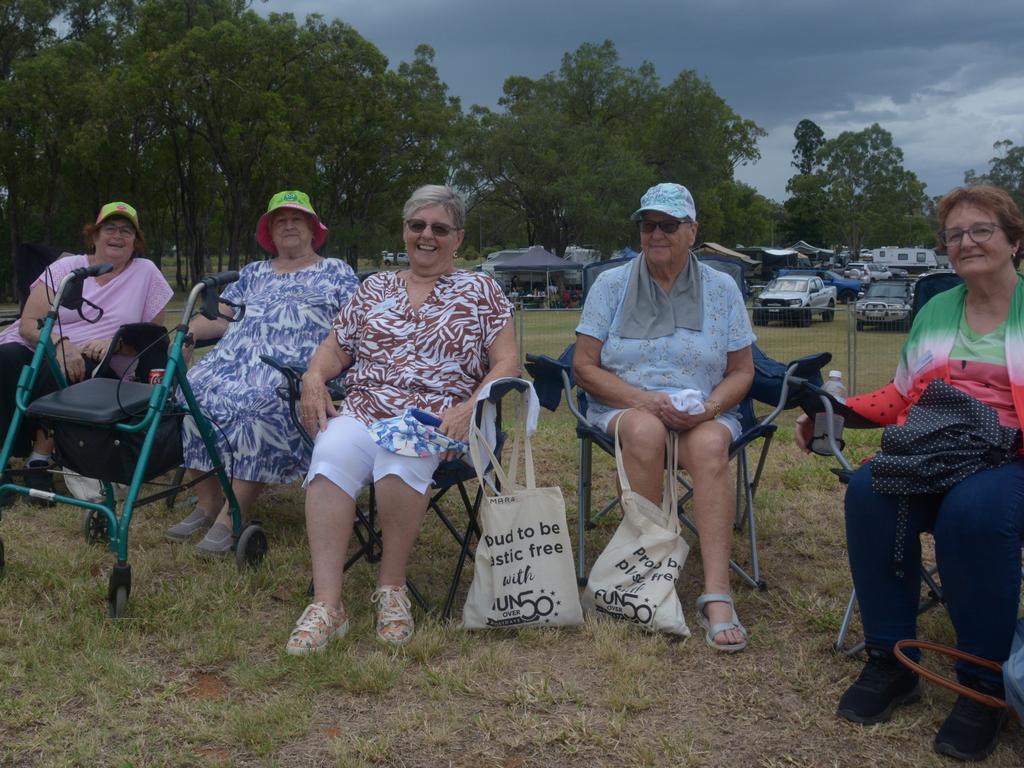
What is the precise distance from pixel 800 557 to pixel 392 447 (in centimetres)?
176

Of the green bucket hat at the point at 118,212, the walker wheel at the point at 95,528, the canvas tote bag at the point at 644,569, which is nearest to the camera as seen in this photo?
the canvas tote bag at the point at 644,569

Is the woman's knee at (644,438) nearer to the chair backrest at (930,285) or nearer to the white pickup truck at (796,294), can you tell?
the chair backrest at (930,285)

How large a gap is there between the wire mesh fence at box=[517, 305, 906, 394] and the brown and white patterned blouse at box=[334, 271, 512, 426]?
464 centimetres

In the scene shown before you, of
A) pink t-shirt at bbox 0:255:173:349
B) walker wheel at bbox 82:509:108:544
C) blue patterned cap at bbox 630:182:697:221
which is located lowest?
walker wheel at bbox 82:509:108:544

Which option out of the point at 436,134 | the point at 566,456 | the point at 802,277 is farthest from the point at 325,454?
the point at 436,134

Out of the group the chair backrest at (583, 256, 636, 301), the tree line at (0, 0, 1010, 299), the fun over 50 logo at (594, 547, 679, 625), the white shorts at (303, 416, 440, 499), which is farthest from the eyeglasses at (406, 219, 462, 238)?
the tree line at (0, 0, 1010, 299)

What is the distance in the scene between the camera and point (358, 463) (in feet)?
9.62

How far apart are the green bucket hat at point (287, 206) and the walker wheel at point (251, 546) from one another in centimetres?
128

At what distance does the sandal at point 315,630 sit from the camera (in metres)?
2.72

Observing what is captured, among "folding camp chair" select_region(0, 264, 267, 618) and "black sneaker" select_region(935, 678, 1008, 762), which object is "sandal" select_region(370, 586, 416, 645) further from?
"black sneaker" select_region(935, 678, 1008, 762)

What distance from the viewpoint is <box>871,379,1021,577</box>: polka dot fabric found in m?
2.29

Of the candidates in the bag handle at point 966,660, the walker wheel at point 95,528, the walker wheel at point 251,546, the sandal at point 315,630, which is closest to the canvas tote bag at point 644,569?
the bag handle at point 966,660

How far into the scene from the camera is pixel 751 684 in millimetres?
2574

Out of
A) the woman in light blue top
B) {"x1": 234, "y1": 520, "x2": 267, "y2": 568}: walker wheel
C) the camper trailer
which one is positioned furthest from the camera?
the camper trailer
